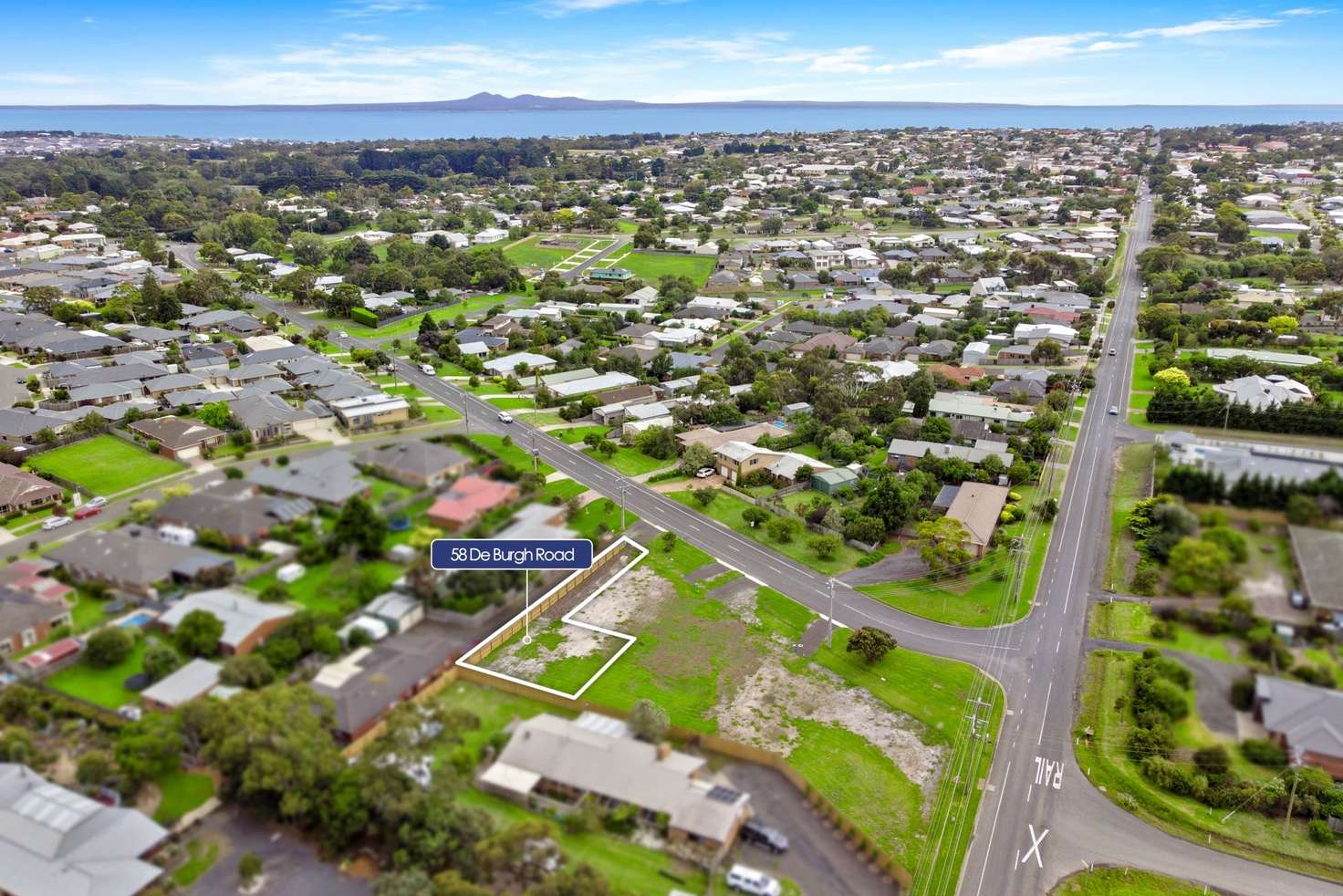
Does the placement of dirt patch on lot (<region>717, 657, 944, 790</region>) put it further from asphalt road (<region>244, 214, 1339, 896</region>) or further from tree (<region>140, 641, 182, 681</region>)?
tree (<region>140, 641, 182, 681</region>)

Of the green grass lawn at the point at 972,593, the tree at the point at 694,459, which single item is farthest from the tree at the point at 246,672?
the tree at the point at 694,459

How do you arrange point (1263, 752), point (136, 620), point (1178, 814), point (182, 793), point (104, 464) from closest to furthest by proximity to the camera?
point (136, 620), point (182, 793), point (1263, 752), point (1178, 814), point (104, 464)

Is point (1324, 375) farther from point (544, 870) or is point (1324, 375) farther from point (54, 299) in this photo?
point (54, 299)

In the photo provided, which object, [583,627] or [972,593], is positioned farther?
[972,593]

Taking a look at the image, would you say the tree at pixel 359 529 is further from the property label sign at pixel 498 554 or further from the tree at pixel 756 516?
the tree at pixel 756 516

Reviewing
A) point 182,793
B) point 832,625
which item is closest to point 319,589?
point 182,793

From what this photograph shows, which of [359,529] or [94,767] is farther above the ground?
[359,529]

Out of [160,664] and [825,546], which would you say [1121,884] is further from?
[160,664]
